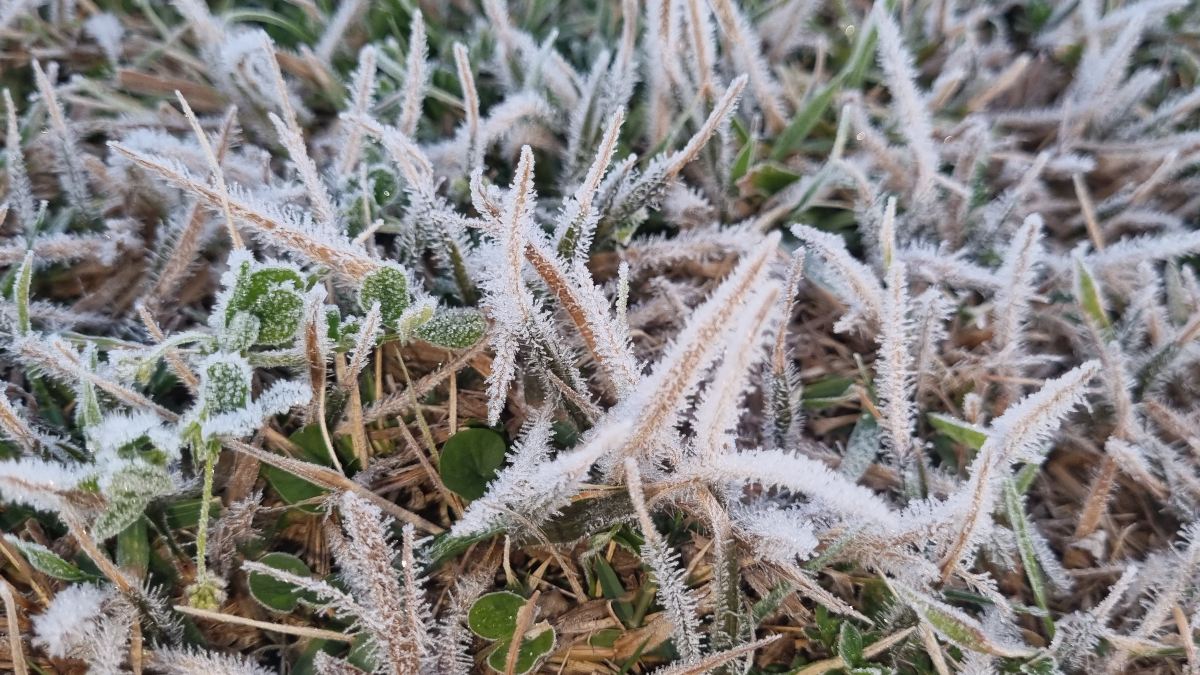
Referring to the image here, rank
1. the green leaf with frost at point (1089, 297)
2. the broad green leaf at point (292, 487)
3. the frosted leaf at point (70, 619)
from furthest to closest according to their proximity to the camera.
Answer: the green leaf with frost at point (1089, 297) → the broad green leaf at point (292, 487) → the frosted leaf at point (70, 619)

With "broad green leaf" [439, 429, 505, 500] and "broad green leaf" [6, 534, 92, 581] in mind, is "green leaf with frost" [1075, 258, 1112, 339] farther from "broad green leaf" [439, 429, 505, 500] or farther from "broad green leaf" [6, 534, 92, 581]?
"broad green leaf" [6, 534, 92, 581]

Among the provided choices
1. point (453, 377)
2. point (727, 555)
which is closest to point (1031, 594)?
point (727, 555)

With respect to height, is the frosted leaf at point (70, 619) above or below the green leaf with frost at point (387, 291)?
below

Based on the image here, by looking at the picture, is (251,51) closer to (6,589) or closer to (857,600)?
(6,589)

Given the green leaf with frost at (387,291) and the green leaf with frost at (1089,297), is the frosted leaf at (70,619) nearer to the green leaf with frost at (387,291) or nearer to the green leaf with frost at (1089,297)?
the green leaf with frost at (387,291)

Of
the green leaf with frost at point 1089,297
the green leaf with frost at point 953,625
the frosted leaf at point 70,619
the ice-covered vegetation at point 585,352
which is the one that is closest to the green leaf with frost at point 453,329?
the ice-covered vegetation at point 585,352

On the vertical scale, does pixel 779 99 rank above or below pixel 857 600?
above

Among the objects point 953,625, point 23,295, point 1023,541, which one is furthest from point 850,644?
point 23,295
